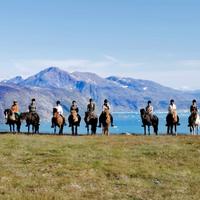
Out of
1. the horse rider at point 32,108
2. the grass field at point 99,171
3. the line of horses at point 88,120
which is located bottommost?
the grass field at point 99,171

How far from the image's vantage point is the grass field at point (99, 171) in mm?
24797

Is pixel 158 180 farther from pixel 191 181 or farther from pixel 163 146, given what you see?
pixel 163 146

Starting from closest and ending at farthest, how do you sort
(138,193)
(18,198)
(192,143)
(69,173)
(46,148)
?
(18,198) < (138,193) < (69,173) < (46,148) < (192,143)

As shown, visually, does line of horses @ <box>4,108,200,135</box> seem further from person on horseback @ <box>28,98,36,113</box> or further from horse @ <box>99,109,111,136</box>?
person on horseback @ <box>28,98,36,113</box>

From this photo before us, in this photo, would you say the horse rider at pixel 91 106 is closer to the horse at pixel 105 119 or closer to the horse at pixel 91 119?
the horse at pixel 91 119

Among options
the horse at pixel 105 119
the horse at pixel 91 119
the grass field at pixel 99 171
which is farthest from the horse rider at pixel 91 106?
the grass field at pixel 99 171

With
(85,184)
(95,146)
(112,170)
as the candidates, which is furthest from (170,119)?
(85,184)

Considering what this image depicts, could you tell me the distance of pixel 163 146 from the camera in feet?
133

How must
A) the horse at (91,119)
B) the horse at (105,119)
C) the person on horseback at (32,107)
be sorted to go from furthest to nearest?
the person on horseback at (32,107) < the horse at (91,119) < the horse at (105,119)

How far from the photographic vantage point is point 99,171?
29.6 metres

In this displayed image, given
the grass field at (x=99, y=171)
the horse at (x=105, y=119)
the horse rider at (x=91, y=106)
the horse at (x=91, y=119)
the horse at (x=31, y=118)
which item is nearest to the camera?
the grass field at (x=99, y=171)

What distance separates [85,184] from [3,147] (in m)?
13.8

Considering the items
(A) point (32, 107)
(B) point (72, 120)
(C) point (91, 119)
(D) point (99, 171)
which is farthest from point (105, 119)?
(D) point (99, 171)

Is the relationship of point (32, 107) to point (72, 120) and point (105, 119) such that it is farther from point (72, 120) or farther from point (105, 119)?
point (105, 119)
